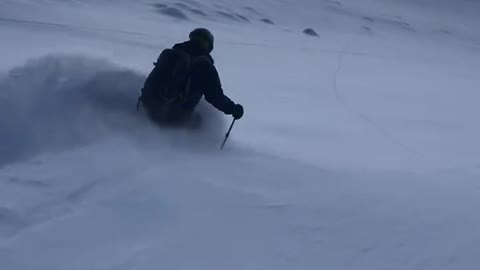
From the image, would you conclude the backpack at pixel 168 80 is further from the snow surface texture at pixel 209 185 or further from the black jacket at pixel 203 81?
the snow surface texture at pixel 209 185

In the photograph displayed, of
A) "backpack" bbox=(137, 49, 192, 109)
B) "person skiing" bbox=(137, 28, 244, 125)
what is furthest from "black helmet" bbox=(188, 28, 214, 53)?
"backpack" bbox=(137, 49, 192, 109)

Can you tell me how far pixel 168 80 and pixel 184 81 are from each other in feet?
0.35

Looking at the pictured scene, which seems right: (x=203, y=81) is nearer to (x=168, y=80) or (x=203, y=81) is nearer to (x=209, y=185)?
(x=168, y=80)

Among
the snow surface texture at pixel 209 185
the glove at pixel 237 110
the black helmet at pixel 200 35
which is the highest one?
the black helmet at pixel 200 35

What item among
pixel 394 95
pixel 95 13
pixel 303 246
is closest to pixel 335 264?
pixel 303 246

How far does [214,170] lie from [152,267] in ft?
3.87

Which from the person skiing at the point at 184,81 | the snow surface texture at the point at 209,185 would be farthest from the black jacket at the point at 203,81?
the snow surface texture at the point at 209,185

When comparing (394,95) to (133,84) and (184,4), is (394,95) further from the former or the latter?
(184,4)

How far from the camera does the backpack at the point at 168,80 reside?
13.2ft

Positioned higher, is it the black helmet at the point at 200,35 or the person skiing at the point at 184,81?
the black helmet at the point at 200,35

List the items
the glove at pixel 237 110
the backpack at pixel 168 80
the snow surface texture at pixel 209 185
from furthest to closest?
1. the glove at pixel 237 110
2. the backpack at pixel 168 80
3. the snow surface texture at pixel 209 185

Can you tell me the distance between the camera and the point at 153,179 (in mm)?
3490

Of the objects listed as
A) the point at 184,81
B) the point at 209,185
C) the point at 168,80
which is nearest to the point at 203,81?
the point at 184,81

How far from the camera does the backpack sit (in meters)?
4.02
